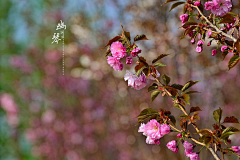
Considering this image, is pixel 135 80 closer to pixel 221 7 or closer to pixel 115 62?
pixel 115 62

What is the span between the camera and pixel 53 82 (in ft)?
9.47

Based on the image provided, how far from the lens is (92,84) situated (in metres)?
3.04

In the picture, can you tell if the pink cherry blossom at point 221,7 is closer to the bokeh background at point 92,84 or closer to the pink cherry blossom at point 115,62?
the pink cherry blossom at point 115,62

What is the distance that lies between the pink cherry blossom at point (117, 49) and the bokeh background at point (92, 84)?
1.35m

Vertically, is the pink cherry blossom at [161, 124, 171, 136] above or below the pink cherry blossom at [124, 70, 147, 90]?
below

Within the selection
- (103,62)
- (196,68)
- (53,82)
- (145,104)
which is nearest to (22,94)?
(53,82)

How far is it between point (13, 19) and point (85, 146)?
8.68 ft

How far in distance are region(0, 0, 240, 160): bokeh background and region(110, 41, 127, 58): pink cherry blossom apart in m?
1.35

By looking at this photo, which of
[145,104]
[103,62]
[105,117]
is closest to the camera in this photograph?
[145,104]

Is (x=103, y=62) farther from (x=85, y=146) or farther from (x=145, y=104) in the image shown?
(x=85, y=146)

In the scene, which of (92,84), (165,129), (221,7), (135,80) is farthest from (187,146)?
(92,84)

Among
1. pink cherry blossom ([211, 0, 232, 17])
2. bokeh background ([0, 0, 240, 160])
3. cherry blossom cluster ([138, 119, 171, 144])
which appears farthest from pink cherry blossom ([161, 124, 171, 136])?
bokeh background ([0, 0, 240, 160])

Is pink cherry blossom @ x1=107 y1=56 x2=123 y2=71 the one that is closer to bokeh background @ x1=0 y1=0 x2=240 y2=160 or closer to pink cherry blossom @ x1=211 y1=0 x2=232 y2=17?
pink cherry blossom @ x1=211 y1=0 x2=232 y2=17

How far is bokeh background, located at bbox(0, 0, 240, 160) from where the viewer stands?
1.95 meters
